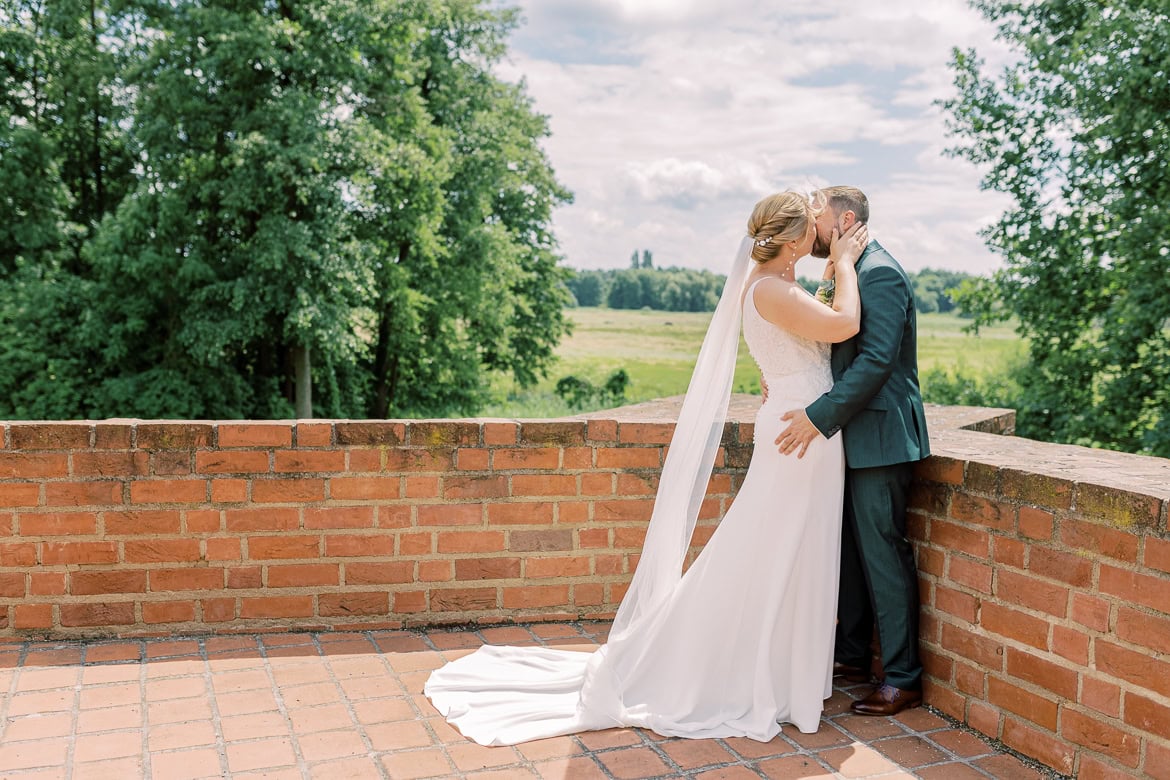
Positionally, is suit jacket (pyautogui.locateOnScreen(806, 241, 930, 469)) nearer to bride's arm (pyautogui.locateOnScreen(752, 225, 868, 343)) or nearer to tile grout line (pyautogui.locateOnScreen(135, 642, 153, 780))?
bride's arm (pyautogui.locateOnScreen(752, 225, 868, 343))

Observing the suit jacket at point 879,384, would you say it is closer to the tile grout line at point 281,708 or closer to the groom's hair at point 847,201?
the groom's hair at point 847,201

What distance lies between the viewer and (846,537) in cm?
363

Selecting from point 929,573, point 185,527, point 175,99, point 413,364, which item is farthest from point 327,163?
point 929,573

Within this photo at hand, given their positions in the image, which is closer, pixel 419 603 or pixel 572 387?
pixel 419 603

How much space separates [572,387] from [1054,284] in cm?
2208

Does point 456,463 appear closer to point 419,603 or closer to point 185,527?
point 419,603

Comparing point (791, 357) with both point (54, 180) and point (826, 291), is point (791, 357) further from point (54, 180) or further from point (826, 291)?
point (54, 180)

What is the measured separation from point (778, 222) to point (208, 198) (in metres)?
18.8

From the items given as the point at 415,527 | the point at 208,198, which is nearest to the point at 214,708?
the point at 415,527

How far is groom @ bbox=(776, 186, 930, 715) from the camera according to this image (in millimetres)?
3281

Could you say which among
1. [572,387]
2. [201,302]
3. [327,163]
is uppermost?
[327,163]

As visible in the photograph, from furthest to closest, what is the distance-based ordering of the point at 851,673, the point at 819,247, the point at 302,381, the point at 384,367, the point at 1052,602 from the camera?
1. the point at 384,367
2. the point at 302,381
3. the point at 851,673
4. the point at 819,247
5. the point at 1052,602

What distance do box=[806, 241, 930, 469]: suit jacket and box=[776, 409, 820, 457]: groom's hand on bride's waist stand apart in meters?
0.03

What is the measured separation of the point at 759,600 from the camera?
11.2ft
